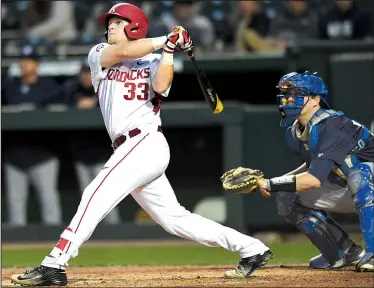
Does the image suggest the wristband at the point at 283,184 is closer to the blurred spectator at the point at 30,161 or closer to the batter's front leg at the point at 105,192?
the batter's front leg at the point at 105,192

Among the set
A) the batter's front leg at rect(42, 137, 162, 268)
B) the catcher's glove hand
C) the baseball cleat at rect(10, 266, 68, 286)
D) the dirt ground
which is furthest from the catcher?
the baseball cleat at rect(10, 266, 68, 286)

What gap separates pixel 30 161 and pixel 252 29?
3.03m

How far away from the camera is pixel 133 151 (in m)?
5.07

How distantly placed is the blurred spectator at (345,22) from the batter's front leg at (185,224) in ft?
17.1

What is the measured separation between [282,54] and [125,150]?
4.91 metres

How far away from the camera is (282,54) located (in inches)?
381

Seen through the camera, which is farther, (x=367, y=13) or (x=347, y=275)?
(x=367, y=13)

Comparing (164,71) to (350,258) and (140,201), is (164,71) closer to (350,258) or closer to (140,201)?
(140,201)

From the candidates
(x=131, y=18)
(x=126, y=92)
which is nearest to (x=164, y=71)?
(x=126, y=92)

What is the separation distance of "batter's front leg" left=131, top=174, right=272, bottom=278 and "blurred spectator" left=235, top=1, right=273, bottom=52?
5273 mm

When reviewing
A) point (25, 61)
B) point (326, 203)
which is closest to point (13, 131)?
point (25, 61)

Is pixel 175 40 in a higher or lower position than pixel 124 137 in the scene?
higher

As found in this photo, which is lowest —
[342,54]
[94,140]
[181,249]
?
[181,249]

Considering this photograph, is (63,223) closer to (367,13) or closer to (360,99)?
(360,99)
